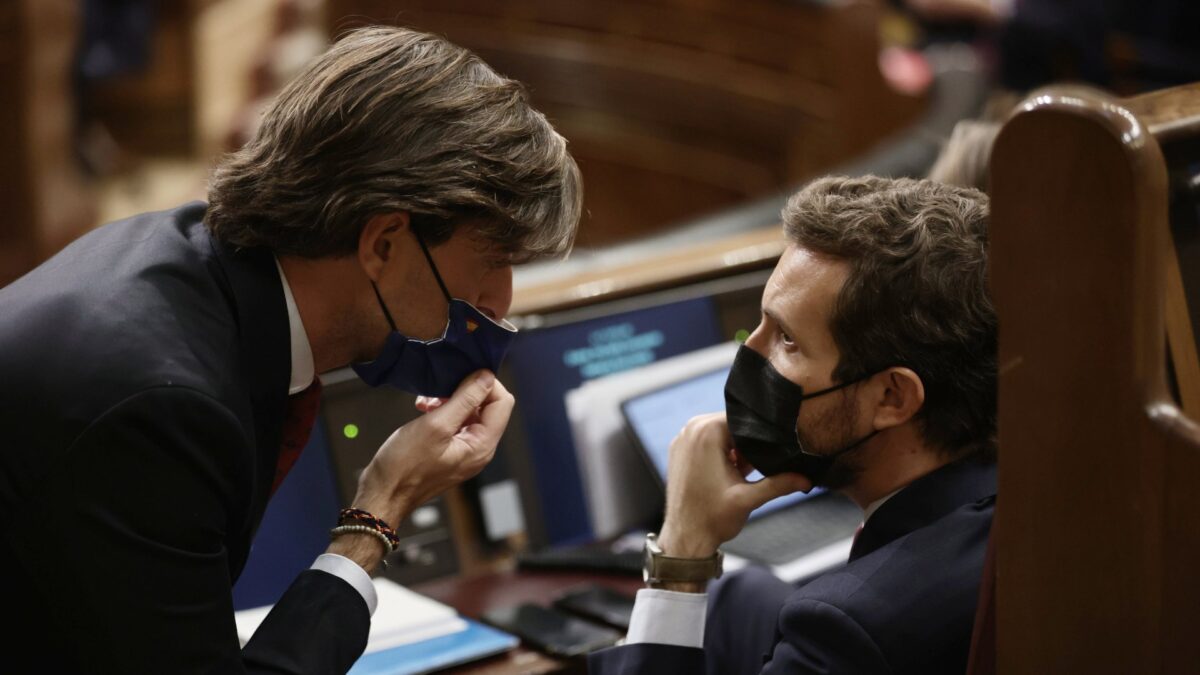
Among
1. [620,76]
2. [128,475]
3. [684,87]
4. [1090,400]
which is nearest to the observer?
[1090,400]

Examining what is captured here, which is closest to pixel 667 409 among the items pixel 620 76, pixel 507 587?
pixel 507 587

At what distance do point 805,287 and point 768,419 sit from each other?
16 centimetres

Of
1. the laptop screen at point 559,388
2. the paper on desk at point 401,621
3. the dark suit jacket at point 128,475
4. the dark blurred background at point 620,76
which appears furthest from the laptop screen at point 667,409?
the dark blurred background at point 620,76

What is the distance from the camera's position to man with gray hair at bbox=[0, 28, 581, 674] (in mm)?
1166

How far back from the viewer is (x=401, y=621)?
5.77 feet

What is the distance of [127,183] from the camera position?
5723 millimetres

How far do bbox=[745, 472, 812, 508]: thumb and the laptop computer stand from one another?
423mm

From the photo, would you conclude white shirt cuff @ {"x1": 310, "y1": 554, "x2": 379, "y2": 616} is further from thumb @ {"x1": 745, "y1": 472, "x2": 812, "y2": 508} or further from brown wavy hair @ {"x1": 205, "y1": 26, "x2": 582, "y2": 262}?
thumb @ {"x1": 745, "y1": 472, "x2": 812, "y2": 508}

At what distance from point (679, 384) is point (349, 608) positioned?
0.90 metres

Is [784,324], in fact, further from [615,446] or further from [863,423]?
[615,446]

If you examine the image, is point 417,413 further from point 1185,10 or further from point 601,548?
point 1185,10

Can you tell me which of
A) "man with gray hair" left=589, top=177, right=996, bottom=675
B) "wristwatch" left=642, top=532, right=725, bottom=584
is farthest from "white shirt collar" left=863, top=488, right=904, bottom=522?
"wristwatch" left=642, top=532, right=725, bottom=584

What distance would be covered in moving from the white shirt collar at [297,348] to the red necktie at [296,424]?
0.17 feet

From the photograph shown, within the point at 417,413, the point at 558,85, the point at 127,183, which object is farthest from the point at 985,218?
the point at 558,85
